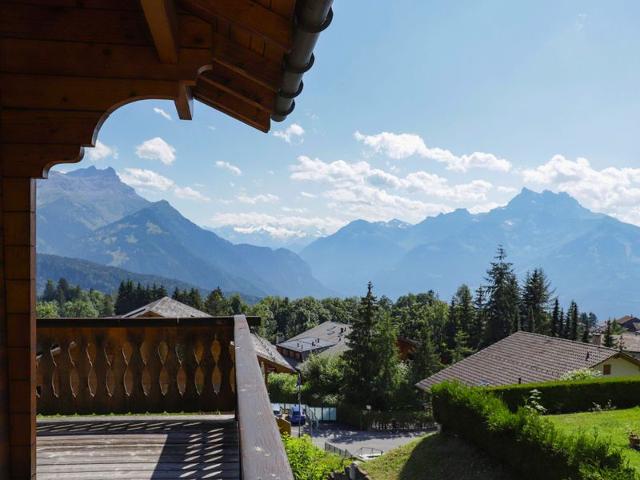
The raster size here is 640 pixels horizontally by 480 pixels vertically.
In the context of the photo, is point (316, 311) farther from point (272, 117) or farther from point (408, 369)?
point (272, 117)

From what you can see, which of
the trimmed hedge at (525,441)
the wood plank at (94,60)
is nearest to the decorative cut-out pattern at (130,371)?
the wood plank at (94,60)

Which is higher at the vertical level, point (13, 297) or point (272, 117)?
point (272, 117)

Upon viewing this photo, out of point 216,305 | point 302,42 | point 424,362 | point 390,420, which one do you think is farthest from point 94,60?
point 216,305

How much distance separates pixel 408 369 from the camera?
3647 centimetres

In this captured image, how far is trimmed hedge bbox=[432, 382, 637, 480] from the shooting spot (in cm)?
838

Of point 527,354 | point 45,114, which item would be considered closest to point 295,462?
point 45,114

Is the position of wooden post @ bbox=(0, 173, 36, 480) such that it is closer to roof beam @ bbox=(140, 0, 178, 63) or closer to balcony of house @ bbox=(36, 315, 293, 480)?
roof beam @ bbox=(140, 0, 178, 63)

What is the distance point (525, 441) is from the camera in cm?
1033

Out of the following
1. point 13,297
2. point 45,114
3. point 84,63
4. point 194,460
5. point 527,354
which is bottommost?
point 527,354

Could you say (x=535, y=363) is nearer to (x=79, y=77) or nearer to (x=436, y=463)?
(x=436, y=463)

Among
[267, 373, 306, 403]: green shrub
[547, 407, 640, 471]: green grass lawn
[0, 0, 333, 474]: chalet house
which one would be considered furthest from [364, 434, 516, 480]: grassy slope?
[267, 373, 306, 403]: green shrub

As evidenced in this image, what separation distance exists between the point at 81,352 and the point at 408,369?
112ft

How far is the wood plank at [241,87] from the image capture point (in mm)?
3672

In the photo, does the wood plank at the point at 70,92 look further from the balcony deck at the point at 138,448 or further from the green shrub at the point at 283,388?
the green shrub at the point at 283,388
